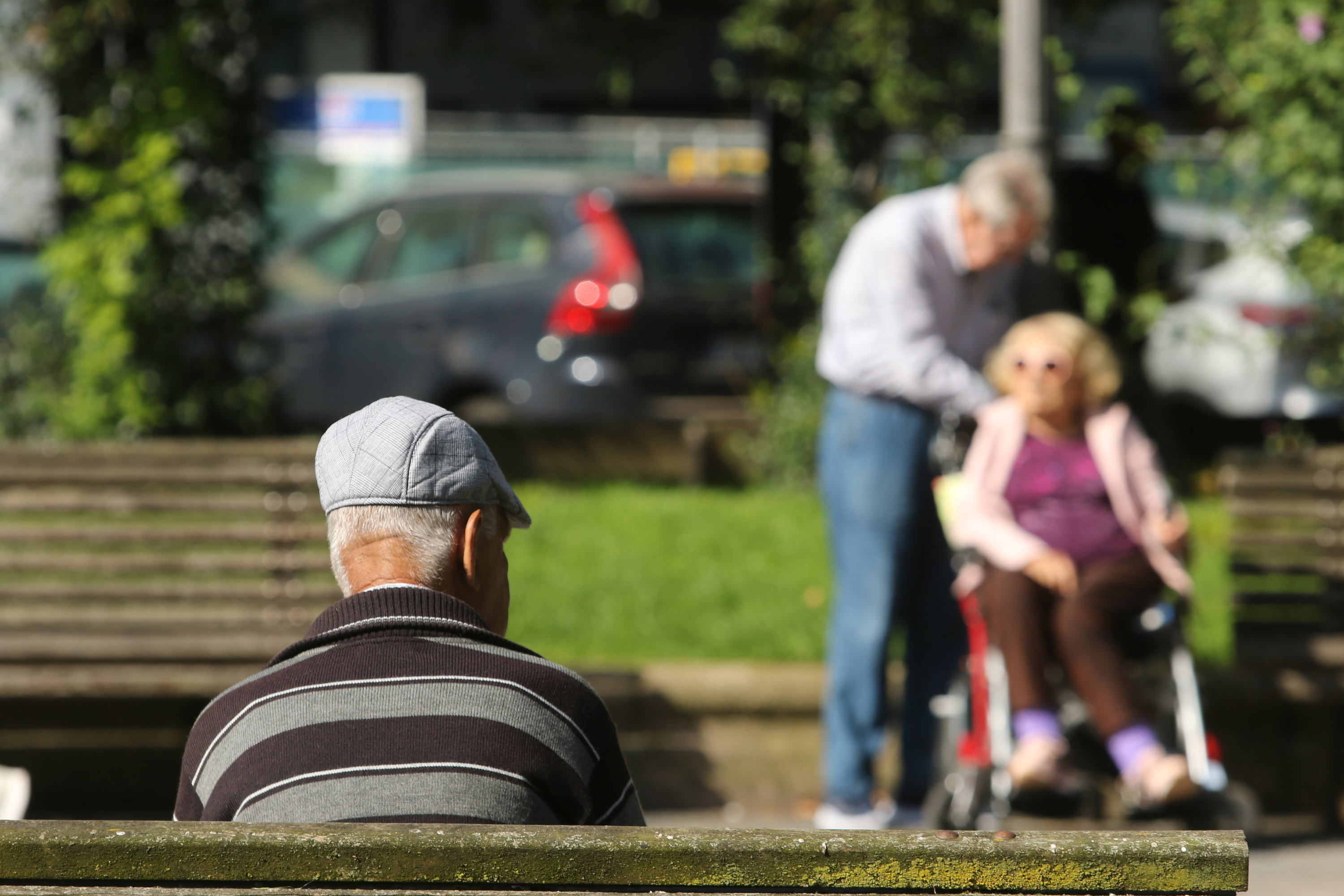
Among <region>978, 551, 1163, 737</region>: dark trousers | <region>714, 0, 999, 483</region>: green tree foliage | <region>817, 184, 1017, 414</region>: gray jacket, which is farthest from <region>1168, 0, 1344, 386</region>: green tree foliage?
<region>714, 0, 999, 483</region>: green tree foliage

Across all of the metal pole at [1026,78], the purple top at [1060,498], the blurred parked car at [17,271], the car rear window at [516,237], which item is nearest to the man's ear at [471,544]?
the purple top at [1060,498]

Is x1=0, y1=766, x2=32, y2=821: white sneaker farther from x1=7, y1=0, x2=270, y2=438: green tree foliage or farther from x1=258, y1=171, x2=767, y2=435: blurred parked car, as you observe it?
x1=258, y1=171, x2=767, y2=435: blurred parked car

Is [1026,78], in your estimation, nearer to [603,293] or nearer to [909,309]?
[909,309]

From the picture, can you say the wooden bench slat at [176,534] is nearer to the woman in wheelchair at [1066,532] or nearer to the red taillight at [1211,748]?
the woman in wheelchair at [1066,532]

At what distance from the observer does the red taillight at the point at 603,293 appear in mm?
8992

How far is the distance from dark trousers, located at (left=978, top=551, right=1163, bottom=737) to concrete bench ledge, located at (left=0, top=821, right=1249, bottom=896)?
274 centimetres

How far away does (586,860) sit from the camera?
181 centimetres

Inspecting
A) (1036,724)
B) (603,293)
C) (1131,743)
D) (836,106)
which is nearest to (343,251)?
(603,293)

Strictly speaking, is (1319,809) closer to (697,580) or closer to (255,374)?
(697,580)

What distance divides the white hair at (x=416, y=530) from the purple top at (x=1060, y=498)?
2.92m

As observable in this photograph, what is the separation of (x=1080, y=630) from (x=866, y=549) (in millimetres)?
637

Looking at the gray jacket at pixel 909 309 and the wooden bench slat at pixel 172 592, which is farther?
the wooden bench slat at pixel 172 592

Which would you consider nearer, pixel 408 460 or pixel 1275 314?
pixel 408 460

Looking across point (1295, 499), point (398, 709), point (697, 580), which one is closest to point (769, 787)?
point (697, 580)
